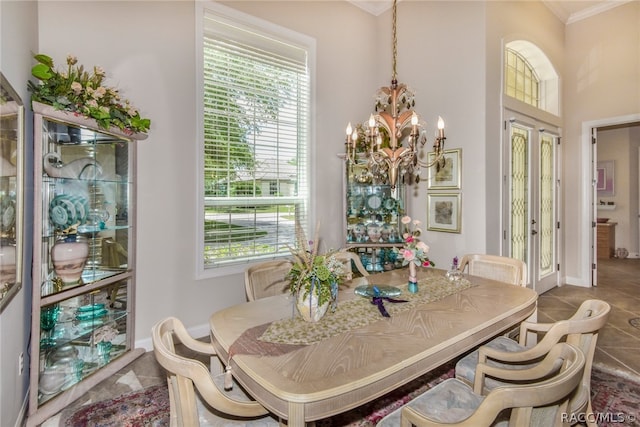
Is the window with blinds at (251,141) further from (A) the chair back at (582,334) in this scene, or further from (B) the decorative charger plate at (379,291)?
(A) the chair back at (582,334)

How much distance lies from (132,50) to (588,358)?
12.4ft

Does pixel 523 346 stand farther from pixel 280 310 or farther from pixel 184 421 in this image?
pixel 184 421

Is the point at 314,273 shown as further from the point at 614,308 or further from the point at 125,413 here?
the point at 614,308

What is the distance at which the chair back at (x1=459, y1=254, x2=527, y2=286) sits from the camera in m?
Result: 2.55

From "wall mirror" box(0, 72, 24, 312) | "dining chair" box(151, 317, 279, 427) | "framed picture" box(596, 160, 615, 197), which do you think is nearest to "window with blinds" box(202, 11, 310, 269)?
"wall mirror" box(0, 72, 24, 312)

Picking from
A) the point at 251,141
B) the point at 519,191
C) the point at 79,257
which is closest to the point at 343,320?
the point at 79,257

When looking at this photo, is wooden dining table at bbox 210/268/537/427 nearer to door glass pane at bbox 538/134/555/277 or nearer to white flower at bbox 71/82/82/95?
white flower at bbox 71/82/82/95

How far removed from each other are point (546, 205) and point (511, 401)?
4.74m

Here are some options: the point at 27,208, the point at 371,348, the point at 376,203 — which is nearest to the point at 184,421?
the point at 371,348

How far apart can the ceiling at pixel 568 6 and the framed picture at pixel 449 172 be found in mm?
2188

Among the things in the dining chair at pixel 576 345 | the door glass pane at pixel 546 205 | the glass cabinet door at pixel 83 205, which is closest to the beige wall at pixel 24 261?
the glass cabinet door at pixel 83 205

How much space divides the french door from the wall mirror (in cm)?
430

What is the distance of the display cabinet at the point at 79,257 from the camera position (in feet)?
6.93

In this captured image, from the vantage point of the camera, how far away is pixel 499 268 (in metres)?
2.72
